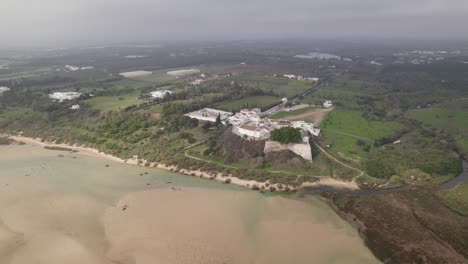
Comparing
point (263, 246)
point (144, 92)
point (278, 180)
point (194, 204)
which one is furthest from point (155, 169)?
point (144, 92)

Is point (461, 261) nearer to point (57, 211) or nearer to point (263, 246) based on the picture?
point (263, 246)

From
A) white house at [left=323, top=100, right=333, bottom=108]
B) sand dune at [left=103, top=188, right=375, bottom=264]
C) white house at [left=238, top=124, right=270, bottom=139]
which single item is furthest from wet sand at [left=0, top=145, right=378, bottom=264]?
white house at [left=323, top=100, right=333, bottom=108]

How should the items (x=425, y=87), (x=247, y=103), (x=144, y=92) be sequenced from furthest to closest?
(x=425, y=87) → (x=144, y=92) → (x=247, y=103)

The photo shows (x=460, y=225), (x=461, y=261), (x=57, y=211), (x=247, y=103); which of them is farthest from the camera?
(x=247, y=103)

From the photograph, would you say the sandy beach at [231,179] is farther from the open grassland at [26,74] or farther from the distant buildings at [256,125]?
the open grassland at [26,74]

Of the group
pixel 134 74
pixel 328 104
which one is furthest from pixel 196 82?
pixel 328 104
